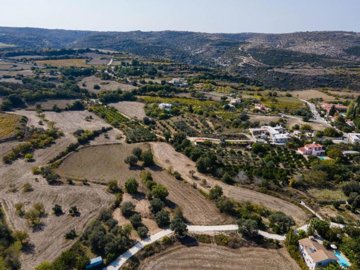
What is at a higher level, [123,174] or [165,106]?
[165,106]

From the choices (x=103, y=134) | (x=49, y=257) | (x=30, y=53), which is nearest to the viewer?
(x=49, y=257)

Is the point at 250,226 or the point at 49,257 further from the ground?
the point at 250,226

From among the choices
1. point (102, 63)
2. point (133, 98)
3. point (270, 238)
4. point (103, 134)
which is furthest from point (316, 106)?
point (102, 63)

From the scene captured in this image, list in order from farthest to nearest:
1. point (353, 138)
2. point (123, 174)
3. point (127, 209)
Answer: point (353, 138)
point (123, 174)
point (127, 209)

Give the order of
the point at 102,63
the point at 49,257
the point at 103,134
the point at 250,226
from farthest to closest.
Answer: the point at 102,63 < the point at 103,134 < the point at 250,226 < the point at 49,257

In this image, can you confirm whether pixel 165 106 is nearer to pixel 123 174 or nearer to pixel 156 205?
pixel 123 174

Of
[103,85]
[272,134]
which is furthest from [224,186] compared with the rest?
[103,85]

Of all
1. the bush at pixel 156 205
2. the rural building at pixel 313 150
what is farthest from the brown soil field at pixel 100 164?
the rural building at pixel 313 150

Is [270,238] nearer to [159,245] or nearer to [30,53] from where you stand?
[159,245]

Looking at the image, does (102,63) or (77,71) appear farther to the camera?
(102,63)
